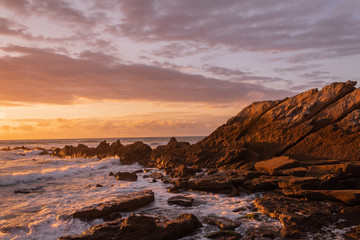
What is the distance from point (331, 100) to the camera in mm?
17062

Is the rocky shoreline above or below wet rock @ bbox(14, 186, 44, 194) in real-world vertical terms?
above

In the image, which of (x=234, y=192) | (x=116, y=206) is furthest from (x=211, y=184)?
(x=116, y=206)

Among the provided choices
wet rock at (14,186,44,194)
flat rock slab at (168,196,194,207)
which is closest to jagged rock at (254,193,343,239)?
flat rock slab at (168,196,194,207)

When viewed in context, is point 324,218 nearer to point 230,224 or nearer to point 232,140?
point 230,224

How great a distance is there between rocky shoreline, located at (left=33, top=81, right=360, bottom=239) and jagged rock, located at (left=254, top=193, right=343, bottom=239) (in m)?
0.03

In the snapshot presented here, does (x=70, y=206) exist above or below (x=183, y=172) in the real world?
below

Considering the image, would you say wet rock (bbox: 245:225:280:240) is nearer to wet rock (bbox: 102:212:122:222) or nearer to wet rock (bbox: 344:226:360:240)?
wet rock (bbox: 344:226:360:240)

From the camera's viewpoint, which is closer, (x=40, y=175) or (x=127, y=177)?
(x=127, y=177)

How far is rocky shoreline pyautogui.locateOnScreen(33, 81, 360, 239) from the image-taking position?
723cm

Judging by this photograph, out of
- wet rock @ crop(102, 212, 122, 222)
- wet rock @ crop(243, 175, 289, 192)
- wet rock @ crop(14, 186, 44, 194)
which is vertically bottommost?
wet rock @ crop(14, 186, 44, 194)

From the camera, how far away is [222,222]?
307 inches

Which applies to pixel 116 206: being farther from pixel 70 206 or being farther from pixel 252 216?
pixel 252 216

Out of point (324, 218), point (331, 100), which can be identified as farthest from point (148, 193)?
point (331, 100)

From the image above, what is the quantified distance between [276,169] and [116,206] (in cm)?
806
